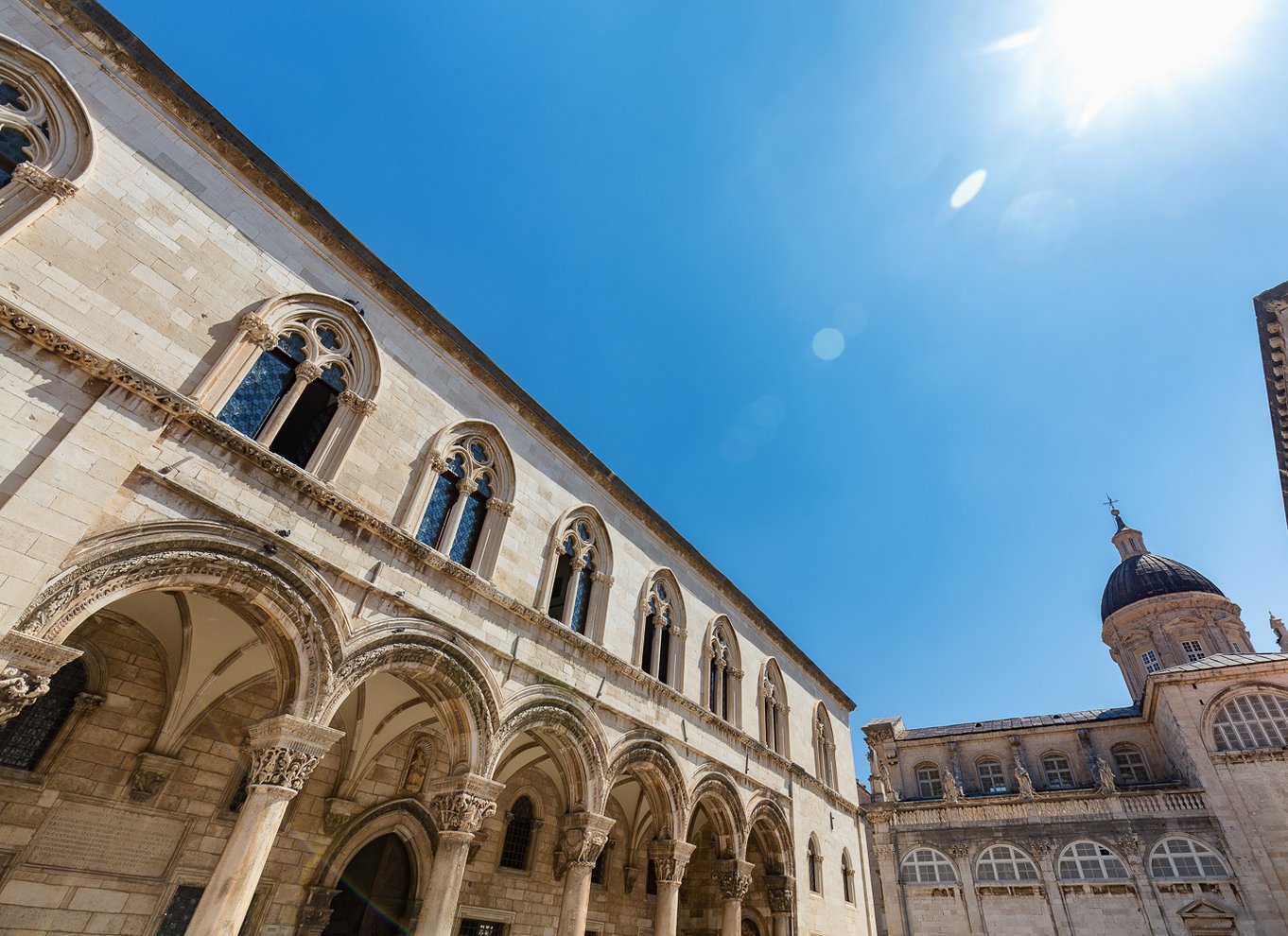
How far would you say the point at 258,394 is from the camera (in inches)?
325

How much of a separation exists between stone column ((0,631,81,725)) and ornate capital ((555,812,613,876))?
7232mm

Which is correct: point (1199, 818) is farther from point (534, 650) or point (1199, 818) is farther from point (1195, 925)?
point (534, 650)

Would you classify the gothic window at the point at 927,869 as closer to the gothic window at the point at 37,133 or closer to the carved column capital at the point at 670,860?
the carved column capital at the point at 670,860

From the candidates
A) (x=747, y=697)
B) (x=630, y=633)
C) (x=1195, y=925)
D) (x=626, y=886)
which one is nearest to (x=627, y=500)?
(x=630, y=633)

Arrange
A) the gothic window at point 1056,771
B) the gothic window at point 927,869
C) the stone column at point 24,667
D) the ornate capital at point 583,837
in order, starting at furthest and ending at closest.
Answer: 1. the gothic window at point 1056,771
2. the gothic window at point 927,869
3. the ornate capital at point 583,837
4. the stone column at point 24,667

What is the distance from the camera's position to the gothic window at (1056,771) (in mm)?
32250

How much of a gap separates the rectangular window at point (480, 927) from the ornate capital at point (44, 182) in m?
12.2

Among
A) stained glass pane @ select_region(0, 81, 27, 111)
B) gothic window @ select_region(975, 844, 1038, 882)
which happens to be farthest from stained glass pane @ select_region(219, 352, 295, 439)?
gothic window @ select_region(975, 844, 1038, 882)

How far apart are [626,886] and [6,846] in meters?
11.3

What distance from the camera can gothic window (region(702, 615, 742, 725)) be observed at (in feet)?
50.4

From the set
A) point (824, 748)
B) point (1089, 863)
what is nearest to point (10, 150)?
point (824, 748)

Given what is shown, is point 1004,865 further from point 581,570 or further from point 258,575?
point 258,575

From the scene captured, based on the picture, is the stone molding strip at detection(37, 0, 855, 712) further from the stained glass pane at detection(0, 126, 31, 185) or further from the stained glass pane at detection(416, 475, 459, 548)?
the stained glass pane at detection(416, 475, 459, 548)

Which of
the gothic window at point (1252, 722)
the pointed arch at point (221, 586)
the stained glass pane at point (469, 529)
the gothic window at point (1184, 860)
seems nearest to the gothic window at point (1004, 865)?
the gothic window at point (1184, 860)
